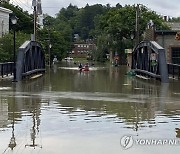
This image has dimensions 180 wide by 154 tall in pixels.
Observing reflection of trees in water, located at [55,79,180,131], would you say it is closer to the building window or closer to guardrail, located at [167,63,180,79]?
guardrail, located at [167,63,180,79]

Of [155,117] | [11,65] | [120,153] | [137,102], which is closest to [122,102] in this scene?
[137,102]

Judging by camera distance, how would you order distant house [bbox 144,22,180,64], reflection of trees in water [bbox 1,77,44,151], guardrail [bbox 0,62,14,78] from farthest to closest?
distant house [bbox 144,22,180,64] < guardrail [bbox 0,62,14,78] < reflection of trees in water [bbox 1,77,44,151]

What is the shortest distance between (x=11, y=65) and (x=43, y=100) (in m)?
21.1

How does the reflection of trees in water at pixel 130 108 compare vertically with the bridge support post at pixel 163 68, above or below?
below

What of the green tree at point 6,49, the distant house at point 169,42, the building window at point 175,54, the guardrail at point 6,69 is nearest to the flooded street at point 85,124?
the guardrail at point 6,69

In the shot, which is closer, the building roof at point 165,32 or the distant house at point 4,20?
the building roof at point 165,32

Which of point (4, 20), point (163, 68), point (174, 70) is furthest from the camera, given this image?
point (4, 20)

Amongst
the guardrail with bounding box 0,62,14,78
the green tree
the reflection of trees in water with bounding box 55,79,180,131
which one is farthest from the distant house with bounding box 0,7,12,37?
the reflection of trees in water with bounding box 55,79,180,131

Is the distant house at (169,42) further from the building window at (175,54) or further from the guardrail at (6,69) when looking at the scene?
Answer: the guardrail at (6,69)

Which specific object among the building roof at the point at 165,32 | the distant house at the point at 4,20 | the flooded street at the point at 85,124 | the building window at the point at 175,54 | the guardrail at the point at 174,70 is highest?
the distant house at the point at 4,20

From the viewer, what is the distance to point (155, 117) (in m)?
15.7

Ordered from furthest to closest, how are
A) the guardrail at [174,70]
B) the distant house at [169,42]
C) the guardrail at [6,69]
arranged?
the distant house at [169,42]
the guardrail at [174,70]
the guardrail at [6,69]

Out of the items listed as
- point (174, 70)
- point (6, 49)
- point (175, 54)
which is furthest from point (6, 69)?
point (175, 54)

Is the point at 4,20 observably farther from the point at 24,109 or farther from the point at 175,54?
the point at 24,109
